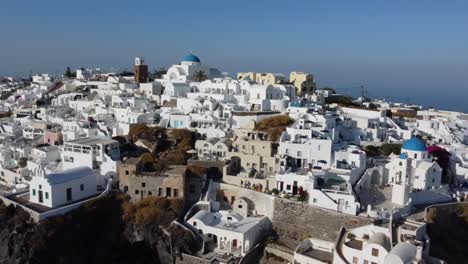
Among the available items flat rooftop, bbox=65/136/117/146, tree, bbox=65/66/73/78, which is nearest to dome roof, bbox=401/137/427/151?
flat rooftop, bbox=65/136/117/146

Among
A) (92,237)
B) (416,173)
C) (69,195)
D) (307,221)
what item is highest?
(416,173)

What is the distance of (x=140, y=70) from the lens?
217 ft

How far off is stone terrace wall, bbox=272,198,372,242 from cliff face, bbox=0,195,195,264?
6134 millimetres

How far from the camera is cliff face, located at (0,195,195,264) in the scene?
2788 centimetres

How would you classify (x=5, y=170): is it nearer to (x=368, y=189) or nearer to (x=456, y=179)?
(x=368, y=189)

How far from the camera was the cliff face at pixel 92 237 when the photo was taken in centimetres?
2788

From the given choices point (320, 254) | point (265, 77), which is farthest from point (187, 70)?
point (320, 254)

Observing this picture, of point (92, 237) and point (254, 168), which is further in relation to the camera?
point (254, 168)

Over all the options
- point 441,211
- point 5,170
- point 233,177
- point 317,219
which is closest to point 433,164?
point 441,211

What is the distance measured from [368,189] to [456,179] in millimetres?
8261

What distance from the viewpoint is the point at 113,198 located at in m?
31.4

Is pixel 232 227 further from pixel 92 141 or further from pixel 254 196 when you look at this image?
pixel 92 141

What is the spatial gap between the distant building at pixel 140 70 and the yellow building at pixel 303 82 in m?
21.9

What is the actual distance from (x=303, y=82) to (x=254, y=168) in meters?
29.7
